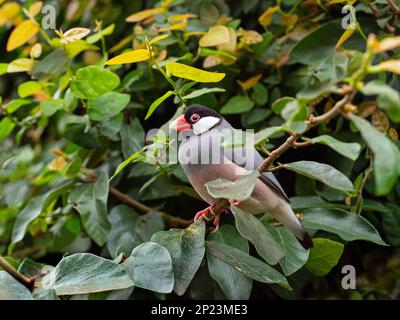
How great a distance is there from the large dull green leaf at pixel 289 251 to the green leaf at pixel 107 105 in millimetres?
471

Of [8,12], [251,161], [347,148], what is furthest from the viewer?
[8,12]

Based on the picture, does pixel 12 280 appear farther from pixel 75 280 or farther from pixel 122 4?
pixel 122 4

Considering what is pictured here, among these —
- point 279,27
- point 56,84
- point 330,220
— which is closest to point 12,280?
point 330,220

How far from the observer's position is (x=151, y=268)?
3.38ft

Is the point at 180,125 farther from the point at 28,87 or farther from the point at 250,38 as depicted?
the point at 28,87

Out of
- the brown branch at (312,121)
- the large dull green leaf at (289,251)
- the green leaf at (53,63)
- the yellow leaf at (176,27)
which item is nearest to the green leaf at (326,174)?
the brown branch at (312,121)

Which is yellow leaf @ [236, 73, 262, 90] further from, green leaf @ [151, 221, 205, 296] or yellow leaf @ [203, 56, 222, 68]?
green leaf @ [151, 221, 205, 296]

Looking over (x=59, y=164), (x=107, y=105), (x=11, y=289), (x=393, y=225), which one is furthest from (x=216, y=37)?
(x=11, y=289)

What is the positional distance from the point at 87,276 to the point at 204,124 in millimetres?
541

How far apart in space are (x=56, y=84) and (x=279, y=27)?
0.69 m

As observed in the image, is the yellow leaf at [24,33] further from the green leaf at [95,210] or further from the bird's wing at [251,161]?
the bird's wing at [251,161]

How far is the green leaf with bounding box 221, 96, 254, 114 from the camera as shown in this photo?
1.49 m

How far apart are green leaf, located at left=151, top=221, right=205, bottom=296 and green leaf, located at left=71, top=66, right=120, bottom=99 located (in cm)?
42

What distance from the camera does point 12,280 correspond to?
106cm
